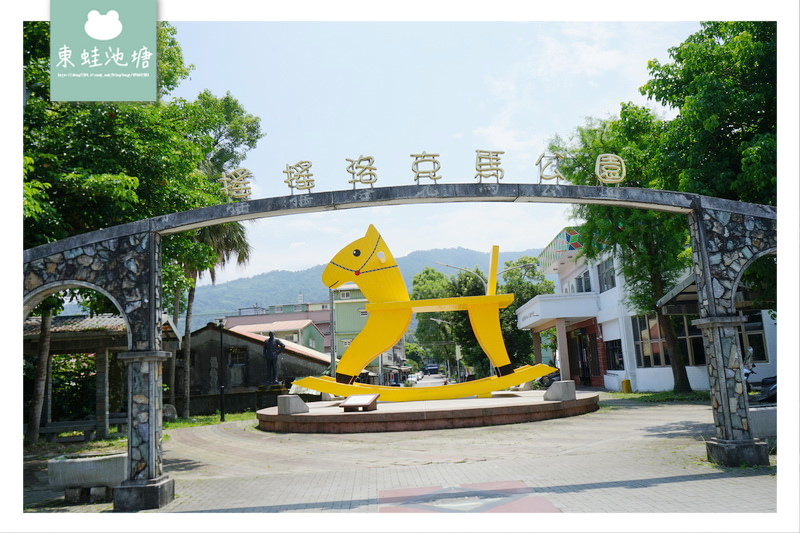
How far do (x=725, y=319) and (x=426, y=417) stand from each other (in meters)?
7.94

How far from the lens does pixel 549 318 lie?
28.5 meters

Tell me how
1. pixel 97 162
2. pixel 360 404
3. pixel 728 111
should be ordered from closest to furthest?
pixel 97 162, pixel 728 111, pixel 360 404

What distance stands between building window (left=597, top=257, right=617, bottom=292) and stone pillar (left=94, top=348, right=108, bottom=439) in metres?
21.0

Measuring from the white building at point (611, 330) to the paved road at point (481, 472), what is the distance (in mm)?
6435

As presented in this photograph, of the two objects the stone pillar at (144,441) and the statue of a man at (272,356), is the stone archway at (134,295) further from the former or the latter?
the statue of a man at (272,356)

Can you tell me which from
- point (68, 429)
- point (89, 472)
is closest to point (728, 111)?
point (89, 472)

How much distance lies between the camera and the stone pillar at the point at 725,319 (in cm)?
793

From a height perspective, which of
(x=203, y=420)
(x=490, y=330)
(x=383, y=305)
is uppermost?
(x=383, y=305)

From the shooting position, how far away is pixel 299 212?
26.5 feet

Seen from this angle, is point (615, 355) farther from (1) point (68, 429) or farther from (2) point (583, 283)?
(1) point (68, 429)

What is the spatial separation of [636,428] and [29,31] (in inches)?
578

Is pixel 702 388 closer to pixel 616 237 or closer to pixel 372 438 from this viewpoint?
pixel 616 237

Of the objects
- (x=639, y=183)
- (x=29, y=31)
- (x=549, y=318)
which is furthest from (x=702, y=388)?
(x=29, y=31)

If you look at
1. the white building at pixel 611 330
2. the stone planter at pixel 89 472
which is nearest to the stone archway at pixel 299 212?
the stone planter at pixel 89 472
